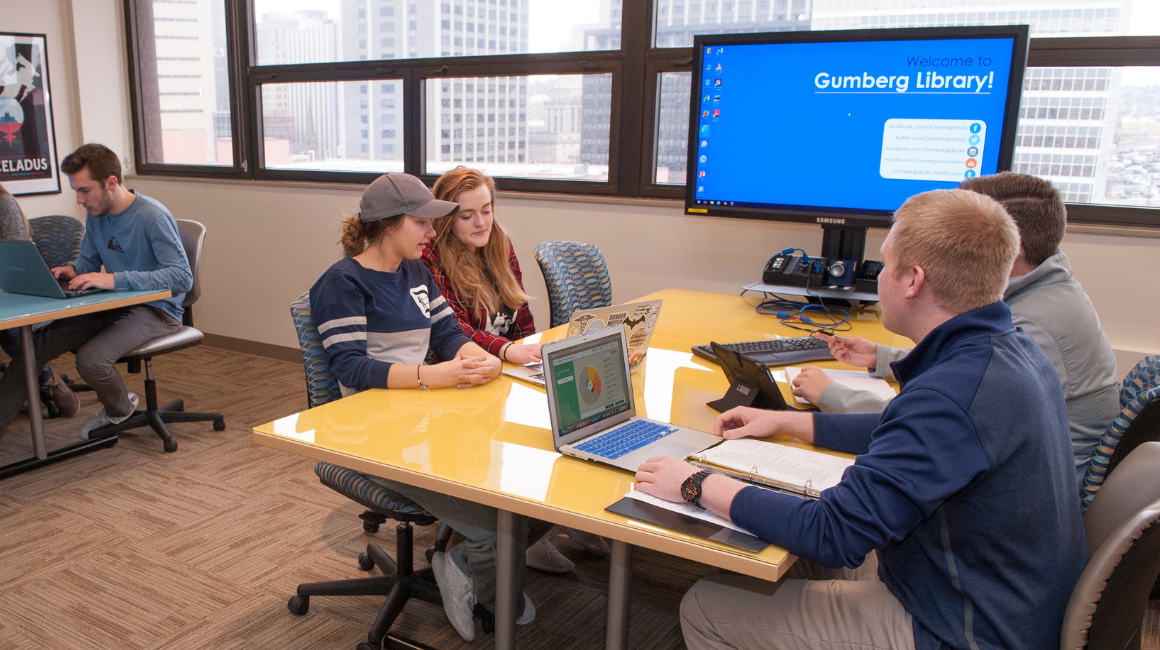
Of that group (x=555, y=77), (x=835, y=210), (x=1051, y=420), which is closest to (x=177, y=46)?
(x=555, y=77)

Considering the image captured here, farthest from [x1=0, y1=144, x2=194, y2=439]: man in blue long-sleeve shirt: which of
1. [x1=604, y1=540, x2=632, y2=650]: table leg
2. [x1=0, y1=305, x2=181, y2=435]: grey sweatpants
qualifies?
[x1=604, y1=540, x2=632, y2=650]: table leg

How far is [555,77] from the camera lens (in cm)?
391

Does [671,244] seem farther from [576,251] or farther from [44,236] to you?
[44,236]

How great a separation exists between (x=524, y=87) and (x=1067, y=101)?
2.29m

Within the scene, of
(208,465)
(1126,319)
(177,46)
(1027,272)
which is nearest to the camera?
(1027,272)

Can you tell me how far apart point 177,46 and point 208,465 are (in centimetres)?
297

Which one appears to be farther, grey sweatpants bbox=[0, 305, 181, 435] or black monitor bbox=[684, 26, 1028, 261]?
grey sweatpants bbox=[0, 305, 181, 435]

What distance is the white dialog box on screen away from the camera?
2.78m

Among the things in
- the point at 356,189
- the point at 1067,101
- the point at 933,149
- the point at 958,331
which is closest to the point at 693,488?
the point at 958,331

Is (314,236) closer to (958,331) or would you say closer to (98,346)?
(98,346)

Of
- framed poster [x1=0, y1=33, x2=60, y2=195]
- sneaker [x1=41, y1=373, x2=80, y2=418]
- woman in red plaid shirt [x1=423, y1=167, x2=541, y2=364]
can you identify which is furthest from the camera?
framed poster [x1=0, y1=33, x2=60, y2=195]

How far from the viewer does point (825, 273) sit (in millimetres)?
2953

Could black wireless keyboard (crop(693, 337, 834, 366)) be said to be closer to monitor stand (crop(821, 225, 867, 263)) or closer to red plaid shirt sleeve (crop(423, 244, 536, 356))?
red plaid shirt sleeve (crop(423, 244, 536, 356))

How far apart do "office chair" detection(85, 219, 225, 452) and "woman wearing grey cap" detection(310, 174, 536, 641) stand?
169cm
